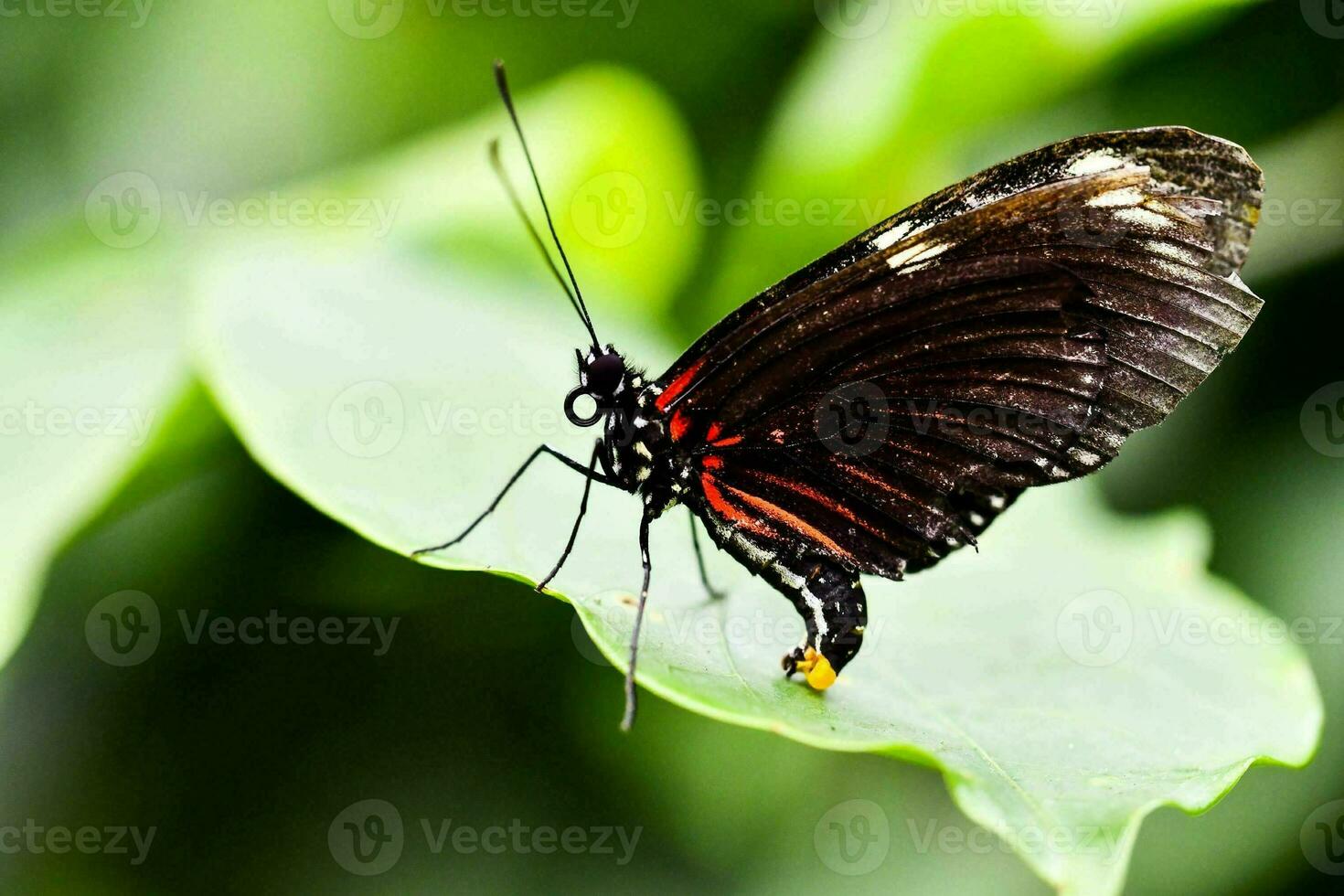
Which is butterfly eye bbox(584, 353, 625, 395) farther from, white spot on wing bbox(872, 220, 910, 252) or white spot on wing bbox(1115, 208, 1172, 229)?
white spot on wing bbox(1115, 208, 1172, 229)

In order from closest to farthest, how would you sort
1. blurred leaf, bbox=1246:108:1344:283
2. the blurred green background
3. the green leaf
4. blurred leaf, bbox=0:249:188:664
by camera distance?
1. the green leaf
2. blurred leaf, bbox=0:249:188:664
3. the blurred green background
4. blurred leaf, bbox=1246:108:1344:283

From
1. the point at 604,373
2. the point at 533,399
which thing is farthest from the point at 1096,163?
the point at 533,399

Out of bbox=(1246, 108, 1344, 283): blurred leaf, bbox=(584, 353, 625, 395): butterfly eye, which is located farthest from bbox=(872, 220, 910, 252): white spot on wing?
bbox=(1246, 108, 1344, 283): blurred leaf

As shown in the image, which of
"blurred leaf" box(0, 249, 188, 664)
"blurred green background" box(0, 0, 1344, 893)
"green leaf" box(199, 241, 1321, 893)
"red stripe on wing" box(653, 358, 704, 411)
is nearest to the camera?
"green leaf" box(199, 241, 1321, 893)

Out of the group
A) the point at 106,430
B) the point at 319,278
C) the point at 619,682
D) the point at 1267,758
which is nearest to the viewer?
the point at 1267,758

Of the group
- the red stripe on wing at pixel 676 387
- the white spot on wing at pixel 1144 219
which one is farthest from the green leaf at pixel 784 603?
the white spot on wing at pixel 1144 219

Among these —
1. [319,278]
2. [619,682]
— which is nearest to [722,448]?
[619,682]

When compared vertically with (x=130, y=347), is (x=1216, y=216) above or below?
above

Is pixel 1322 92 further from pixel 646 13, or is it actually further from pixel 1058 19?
pixel 646 13
